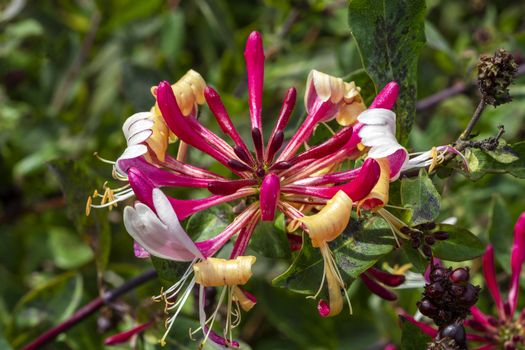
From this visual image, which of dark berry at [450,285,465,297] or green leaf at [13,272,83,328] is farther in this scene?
green leaf at [13,272,83,328]

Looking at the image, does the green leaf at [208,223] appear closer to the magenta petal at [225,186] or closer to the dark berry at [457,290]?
the magenta petal at [225,186]

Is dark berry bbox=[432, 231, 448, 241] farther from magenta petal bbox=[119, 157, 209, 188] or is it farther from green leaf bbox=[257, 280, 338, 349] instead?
green leaf bbox=[257, 280, 338, 349]

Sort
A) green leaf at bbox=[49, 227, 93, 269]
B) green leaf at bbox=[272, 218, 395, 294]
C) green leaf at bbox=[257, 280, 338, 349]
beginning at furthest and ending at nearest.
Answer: green leaf at bbox=[49, 227, 93, 269]
green leaf at bbox=[257, 280, 338, 349]
green leaf at bbox=[272, 218, 395, 294]

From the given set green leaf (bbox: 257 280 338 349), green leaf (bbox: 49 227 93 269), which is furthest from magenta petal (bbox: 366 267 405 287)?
green leaf (bbox: 49 227 93 269)

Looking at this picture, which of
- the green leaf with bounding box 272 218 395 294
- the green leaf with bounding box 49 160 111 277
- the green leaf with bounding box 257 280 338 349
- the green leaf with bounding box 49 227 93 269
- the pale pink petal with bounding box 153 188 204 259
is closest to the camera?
the pale pink petal with bounding box 153 188 204 259

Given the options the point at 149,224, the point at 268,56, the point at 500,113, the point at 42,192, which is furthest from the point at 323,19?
the point at 149,224

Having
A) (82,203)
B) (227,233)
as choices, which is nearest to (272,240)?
(227,233)

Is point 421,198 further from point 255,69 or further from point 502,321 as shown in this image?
point 502,321
